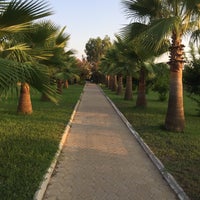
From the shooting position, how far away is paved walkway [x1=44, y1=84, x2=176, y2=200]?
5.77 m

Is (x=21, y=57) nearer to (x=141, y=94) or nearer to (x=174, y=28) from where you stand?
(x=174, y=28)

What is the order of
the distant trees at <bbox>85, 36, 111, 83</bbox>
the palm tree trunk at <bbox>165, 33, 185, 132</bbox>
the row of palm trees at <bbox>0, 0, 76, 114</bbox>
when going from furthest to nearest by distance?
the distant trees at <bbox>85, 36, 111, 83</bbox>, the palm tree trunk at <bbox>165, 33, 185, 132</bbox>, the row of palm trees at <bbox>0, 0, 76, 114</bbox>

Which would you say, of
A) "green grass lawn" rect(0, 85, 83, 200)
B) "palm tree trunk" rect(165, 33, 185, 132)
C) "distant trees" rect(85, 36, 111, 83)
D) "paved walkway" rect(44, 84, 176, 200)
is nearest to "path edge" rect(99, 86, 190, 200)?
"paved walkway" rect(44, 84, 176, 200)

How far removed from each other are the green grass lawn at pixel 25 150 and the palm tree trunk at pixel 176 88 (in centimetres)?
362

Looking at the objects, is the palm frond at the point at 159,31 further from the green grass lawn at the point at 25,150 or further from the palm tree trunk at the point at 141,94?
the palm tree trunk at the point at 141,94

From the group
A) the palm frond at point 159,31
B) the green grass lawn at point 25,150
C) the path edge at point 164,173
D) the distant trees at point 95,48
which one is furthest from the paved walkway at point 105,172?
the distant trees at point 95,48

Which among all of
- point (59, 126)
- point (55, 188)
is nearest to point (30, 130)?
point (59, 126)

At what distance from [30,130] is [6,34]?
4926 millimetres

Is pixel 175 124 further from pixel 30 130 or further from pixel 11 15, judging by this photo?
pixel 11 15

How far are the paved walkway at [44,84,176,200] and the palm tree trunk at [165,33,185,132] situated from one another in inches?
69.7

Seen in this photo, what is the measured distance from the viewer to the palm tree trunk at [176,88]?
38.9 ft

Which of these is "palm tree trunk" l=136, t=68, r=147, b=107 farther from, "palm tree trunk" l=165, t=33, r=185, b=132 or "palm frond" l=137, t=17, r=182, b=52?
"palm frond" l=137, t=17, r=182, b=52

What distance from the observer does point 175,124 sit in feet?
39.2

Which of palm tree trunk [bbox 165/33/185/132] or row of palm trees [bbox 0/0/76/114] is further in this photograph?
palm tree trunk [bbox 165/33/185/132]
